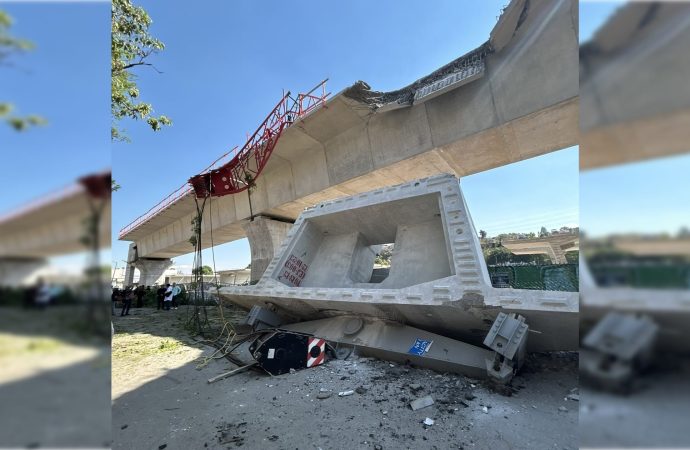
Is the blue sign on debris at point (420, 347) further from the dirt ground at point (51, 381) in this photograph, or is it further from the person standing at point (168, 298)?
the person standing at point (168, 298)

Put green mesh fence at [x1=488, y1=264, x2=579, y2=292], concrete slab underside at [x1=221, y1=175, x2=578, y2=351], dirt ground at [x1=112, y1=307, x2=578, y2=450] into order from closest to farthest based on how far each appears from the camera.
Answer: dirt ground at [x1=112, y1=307, x2=578, y2=450]
concrete slab underside at [x1=221, y1=175, x2=578, y2=351]
green mesh fence at [x1=488, y1=264, x2=579, y2=292]

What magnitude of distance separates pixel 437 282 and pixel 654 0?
5.22 metres

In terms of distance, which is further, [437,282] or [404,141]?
[404,141]

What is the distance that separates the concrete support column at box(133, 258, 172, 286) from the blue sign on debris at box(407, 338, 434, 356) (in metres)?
28.1

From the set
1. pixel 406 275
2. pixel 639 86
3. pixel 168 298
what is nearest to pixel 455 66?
pixel 406 275

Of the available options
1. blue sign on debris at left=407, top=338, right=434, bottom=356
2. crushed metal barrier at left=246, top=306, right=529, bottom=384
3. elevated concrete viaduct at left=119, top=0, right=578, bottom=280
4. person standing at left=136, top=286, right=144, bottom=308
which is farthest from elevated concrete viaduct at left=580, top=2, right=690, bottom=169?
person standing at left=136, top=286, right=144, bottom=308

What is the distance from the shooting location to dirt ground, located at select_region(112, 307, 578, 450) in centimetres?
341

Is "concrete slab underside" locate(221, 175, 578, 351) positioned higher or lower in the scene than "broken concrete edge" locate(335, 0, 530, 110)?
lower

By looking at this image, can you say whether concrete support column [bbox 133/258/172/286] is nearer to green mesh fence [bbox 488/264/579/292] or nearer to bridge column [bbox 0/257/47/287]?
green mesh fence [bbox 488/264/579/292]

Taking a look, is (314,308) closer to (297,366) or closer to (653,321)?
(297,366)

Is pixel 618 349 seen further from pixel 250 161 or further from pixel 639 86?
pixel 250 161

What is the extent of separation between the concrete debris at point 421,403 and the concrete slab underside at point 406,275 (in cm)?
144

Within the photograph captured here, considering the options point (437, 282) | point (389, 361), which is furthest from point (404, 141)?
point (389, 361)

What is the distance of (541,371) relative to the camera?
4.99 metres
